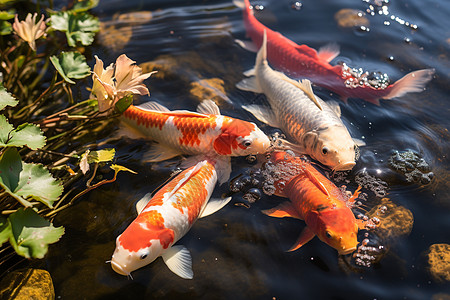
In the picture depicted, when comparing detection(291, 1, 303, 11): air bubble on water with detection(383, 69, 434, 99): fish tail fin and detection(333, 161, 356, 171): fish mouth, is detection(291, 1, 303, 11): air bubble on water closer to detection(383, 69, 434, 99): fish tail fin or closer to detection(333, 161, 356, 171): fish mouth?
detection(383, 69, 434, 99): fish tail fin

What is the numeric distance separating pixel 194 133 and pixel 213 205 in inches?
23.4

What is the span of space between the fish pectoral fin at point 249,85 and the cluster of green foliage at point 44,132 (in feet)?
4.29

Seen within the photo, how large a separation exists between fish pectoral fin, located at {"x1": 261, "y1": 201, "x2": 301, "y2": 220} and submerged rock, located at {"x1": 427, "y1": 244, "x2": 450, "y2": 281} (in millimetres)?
895

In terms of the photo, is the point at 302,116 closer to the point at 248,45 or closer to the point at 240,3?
the point at 248,45

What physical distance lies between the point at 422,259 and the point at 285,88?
1.75 metres

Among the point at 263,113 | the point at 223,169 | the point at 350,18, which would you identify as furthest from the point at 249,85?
the point at 350,18

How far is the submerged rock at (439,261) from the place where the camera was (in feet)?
8.95

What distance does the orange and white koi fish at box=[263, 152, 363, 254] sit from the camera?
8.77 ft

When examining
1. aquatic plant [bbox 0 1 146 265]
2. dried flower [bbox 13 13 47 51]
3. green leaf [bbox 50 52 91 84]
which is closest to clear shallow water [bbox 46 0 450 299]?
aquatic plant [bbox 0 1 146 265]

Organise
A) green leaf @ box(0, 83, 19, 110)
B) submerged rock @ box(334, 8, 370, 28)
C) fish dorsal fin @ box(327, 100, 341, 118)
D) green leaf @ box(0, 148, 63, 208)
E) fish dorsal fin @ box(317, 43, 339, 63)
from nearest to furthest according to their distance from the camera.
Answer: green leaf @ box(0, 148, 63, 208) < green leaf @ box(0, 83, 19, 110) < fish dorsal fin @ box(327, 100, 341, 118) < fish dorsal fin @ box(317, 43, 339, 63) < submerged rock @ box(334, 8, 370, 28)

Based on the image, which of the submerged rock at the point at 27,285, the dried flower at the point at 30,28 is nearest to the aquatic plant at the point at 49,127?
the dried flower at the point at 30,28

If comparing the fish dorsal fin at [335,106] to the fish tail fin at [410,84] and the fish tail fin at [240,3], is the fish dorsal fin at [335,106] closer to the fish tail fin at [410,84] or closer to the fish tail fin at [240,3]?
the fish tail fin at [410,84]

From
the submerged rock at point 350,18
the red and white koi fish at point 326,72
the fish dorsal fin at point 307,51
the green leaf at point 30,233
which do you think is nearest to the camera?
the green leaf at point 30,233

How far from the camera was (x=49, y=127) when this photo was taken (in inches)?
135
